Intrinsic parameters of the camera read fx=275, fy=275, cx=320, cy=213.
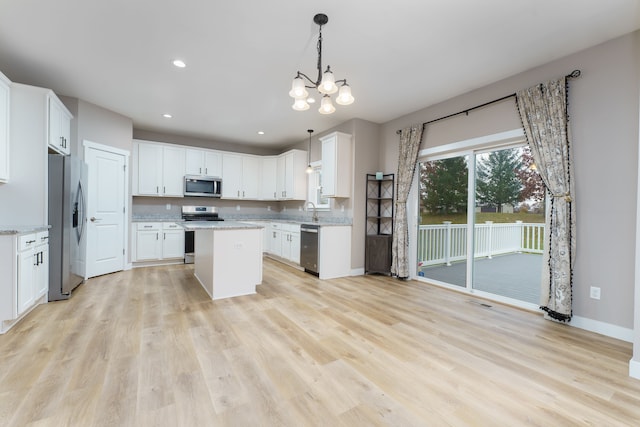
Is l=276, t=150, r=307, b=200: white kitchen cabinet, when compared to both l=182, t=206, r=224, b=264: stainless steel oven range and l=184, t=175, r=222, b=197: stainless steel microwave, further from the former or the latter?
l=182, t=206, r=224, b=264: stainless steel oven range

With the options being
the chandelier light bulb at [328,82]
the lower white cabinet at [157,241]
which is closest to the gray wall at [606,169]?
the chandelier light bulb at [328,82]

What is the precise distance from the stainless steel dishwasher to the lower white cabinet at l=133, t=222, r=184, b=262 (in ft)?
8.21

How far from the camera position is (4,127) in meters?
2.95

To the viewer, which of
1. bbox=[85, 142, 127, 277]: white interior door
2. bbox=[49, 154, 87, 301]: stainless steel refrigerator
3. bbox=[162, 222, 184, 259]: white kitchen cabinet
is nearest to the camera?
bbox=[49, 154, 87, 301]: stainless steel refrigerator

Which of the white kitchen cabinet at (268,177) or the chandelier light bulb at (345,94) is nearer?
the chandelier light bulb at (345,94)

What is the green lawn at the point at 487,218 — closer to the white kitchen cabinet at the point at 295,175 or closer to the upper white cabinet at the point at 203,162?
the white kitchen cabinet at the point at 295,175

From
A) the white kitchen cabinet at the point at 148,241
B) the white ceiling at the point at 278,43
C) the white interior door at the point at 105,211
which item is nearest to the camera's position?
the white ceiling at the point at 278,43

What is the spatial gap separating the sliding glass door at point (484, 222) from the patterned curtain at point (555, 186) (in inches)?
12.5

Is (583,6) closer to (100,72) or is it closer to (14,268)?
(100,72)

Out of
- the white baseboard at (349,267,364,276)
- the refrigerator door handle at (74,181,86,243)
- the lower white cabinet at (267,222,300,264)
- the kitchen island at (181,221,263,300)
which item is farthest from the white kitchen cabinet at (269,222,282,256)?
the refrigerator door handle at (74,181,86,243)

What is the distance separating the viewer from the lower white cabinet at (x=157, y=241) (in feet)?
17.1

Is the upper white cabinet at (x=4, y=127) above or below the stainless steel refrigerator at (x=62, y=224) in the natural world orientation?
above

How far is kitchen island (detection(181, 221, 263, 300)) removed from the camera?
3.46m

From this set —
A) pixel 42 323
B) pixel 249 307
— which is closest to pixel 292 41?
pixel 249 307
